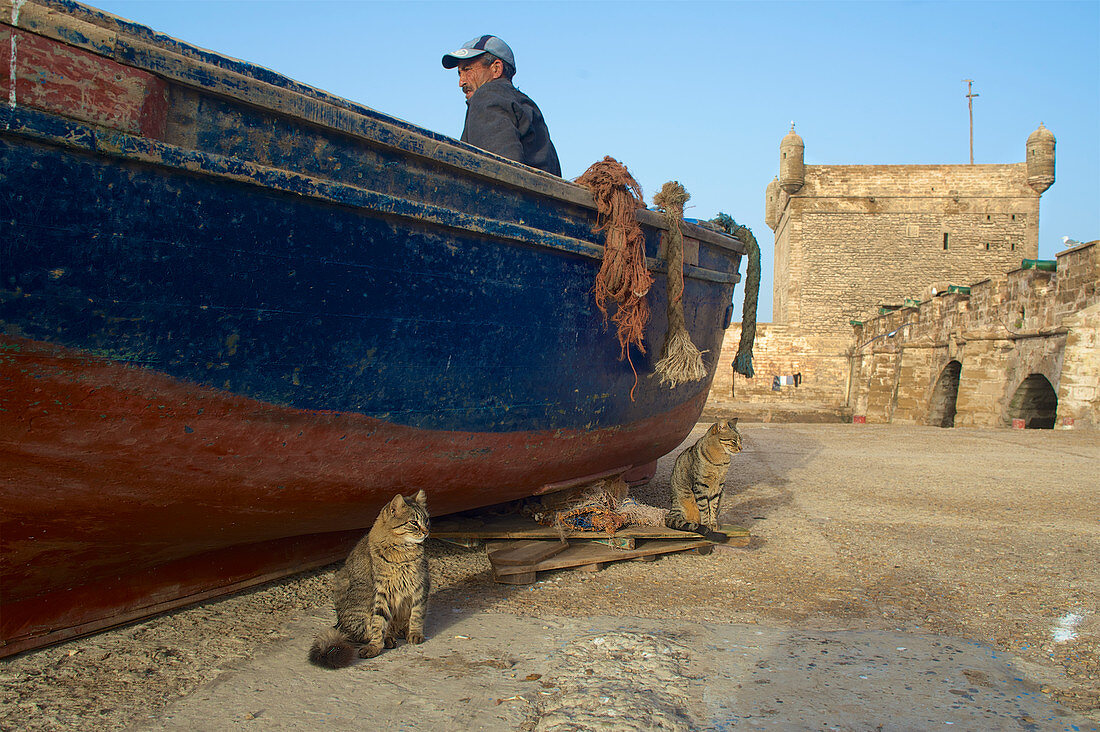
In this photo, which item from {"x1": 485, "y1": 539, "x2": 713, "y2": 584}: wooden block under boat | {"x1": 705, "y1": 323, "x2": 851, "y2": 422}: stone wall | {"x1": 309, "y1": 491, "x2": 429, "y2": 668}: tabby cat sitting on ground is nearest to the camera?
{"x1": 309, "y1": 491, "x2": 429, "y2": 668}: tabby cat sitting on ground

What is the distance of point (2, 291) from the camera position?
5.65 feet

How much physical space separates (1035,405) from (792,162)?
21.0 m

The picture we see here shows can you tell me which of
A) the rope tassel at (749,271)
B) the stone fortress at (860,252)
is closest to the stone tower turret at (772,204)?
the stone fortress at (860,252)

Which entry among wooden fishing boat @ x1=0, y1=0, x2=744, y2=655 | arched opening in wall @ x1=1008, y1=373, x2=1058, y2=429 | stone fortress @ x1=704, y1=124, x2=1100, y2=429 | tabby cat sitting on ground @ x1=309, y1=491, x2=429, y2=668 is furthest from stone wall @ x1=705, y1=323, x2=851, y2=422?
tabby cat sitting on ground @ x1=309, y1=491, x2=429, y2=668

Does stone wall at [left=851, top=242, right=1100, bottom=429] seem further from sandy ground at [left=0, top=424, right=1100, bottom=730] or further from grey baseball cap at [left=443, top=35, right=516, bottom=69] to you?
grey baseball cap at [left=443, top=35, right=516, bottom=69]

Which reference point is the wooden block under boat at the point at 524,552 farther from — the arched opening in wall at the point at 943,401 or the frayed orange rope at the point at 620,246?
the arched opening in wall at the point at 943,401

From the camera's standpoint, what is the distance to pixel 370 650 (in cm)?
224

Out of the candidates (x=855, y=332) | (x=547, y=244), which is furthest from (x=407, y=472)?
(x=855, y=332)

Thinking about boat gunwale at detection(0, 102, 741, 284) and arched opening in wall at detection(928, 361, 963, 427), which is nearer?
boat gunwale at detection(0, 102, 741, 284)

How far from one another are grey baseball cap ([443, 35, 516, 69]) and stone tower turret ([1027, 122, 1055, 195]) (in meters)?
33.6

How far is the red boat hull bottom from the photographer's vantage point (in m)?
1.89

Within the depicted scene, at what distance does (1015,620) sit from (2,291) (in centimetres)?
340

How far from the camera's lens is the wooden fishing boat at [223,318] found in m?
1.81

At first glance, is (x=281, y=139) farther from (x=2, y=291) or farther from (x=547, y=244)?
(x=547, y=244)
